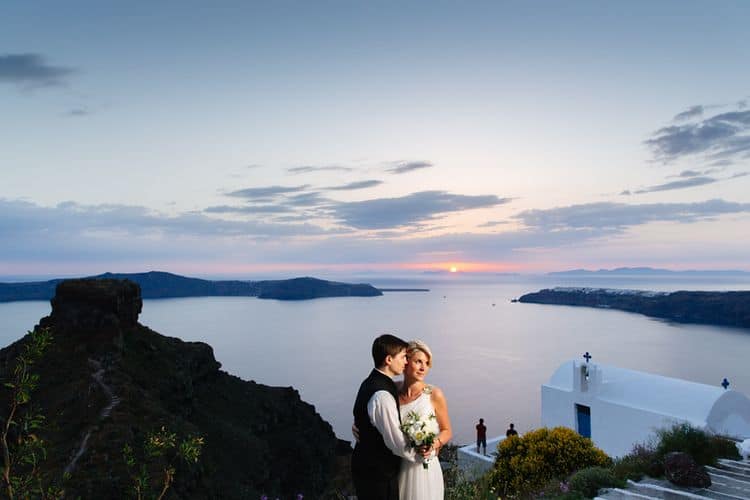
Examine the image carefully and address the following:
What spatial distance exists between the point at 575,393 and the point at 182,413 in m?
35.4

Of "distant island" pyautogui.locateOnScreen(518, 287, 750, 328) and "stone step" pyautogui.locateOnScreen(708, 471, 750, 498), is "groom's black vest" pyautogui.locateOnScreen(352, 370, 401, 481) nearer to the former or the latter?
"stone step" pyautogui.locateOnScreen(708, 471, 750, 498)

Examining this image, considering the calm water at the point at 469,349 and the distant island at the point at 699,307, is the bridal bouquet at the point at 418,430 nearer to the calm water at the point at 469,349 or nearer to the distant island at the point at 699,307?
the calm water at the point at 469,349

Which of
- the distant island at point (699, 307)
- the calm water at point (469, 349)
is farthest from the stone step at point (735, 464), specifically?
the distant island at point (699, 307)

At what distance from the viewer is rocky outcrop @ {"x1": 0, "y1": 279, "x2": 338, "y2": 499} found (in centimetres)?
3016

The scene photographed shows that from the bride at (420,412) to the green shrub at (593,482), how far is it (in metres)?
4.80

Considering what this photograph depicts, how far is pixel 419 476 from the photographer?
410 cm

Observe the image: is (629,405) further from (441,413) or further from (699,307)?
(699,307)

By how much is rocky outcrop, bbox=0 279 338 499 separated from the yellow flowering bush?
17587 mm

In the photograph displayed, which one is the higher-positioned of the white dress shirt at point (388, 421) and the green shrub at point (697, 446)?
the white dress shirt at point (388, 421)

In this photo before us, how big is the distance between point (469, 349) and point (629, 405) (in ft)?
309

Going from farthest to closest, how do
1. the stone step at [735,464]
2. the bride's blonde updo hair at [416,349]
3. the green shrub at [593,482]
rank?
the stone step at [735,464] → the green shrub at [593,482] → the bride's blonde updo hair at [416,349]

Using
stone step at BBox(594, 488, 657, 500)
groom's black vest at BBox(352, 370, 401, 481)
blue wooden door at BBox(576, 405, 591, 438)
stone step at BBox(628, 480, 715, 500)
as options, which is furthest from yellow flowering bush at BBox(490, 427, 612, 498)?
groom's black vest at BBox(352, 370, 401, 481)

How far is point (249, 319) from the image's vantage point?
16712 cm

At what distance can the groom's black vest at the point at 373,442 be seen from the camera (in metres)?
4.00
